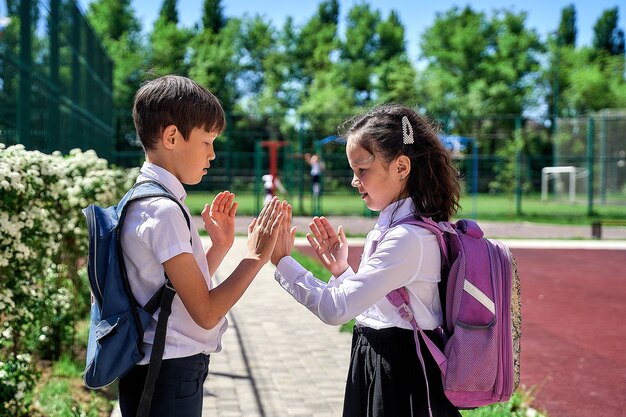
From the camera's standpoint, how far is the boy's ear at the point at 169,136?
2283 millimetres

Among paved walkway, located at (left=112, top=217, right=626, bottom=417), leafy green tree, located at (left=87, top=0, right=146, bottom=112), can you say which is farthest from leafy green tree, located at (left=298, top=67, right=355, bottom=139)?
paved walkway, located at (left=112, top=217, right=626, bottom=417)

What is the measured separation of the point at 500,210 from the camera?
29.8m

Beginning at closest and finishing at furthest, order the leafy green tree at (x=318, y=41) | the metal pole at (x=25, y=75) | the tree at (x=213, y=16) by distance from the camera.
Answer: the metal pole at (x=25, y=75), the leafy green tree at (x=318, y=41), the tree at (x=213, y=16)

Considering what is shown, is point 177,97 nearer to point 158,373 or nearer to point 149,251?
point 149,251

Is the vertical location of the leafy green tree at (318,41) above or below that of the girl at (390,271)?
above

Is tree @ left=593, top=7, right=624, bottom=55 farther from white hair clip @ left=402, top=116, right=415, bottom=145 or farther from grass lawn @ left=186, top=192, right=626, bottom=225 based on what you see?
white hair clip @ left=402, top=116, right=415, bottom=145

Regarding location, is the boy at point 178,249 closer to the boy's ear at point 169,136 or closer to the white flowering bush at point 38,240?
the boy's ear at point 169,136

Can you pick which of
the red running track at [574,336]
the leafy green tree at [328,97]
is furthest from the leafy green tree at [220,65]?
the red running track at [574,336]

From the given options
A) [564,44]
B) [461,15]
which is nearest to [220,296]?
[461,15]

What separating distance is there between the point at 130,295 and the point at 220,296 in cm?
25

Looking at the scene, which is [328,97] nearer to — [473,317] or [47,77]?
[47,77]

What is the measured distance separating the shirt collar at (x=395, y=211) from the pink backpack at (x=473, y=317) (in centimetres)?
6

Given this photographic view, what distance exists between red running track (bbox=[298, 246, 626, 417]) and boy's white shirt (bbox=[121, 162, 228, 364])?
124 inches

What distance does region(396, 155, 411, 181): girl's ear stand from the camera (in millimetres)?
2525
